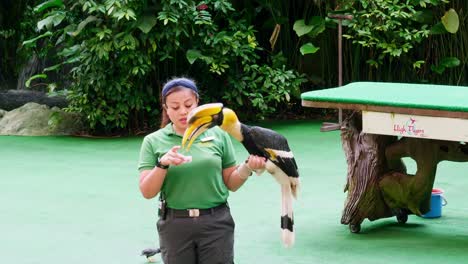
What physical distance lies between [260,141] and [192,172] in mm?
271

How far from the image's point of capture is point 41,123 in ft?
29.1

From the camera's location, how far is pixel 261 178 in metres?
6.41

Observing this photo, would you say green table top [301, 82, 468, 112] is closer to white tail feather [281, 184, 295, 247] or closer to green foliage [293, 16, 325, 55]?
white tail feather [281, 184, 295, 247]

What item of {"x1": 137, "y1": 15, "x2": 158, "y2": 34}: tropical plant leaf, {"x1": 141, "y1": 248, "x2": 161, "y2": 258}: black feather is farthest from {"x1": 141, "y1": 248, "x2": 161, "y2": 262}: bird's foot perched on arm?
{"x1": 137, "y1": 15, "x2": 158, "y2": 34}: tropical plant leaf

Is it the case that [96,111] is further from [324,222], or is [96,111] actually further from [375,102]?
Result: [375,102]

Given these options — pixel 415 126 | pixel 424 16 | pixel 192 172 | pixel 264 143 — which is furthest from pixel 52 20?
pixel 264 143

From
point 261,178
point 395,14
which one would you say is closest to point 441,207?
point 261,178

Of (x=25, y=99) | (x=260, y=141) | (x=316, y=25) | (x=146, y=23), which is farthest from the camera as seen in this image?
(x=25, y=99)

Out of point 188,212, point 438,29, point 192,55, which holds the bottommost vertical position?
Result: point 188,212

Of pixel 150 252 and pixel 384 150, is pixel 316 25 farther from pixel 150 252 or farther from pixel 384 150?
pixel 150 252

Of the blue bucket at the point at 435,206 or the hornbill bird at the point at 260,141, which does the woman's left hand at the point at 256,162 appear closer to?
the hornbill bird at the point at 260,141

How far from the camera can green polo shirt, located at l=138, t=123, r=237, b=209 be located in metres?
3.09

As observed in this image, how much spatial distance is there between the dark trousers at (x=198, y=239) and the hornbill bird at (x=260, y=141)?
0.21m

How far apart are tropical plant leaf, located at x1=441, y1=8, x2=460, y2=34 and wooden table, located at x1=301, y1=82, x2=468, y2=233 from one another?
3.95m
